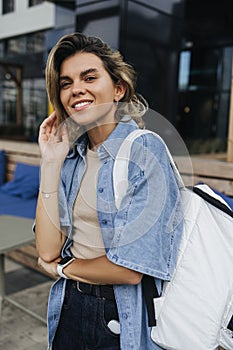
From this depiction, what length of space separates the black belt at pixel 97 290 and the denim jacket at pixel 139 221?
0.03m

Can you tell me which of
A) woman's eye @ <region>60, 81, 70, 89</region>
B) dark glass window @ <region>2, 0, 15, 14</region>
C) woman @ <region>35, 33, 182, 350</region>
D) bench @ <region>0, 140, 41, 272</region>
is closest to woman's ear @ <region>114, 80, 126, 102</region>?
woman @ <region>35, 33, 182, 350</region>

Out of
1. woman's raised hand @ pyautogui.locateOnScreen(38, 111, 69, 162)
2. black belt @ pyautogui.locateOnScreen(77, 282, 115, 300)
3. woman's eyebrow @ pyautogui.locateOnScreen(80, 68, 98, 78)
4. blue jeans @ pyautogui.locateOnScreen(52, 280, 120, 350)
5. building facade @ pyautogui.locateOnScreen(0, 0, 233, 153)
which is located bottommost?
blue jeans @ pyautogui.locateOnScreen(52, 280, 120, 350)

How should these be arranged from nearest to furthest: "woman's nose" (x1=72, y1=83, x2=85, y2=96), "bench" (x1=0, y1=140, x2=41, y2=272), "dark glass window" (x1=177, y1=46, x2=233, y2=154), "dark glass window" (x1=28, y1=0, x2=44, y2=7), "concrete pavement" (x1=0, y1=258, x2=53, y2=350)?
"woman's nose" (x1=72, y1=83, x2=85, y2=96) → "concrete pavement" (x1=0, y1=258, x2=53, y2=350) → "bench" (x1=0, y1=140, x2=41, y2=272) → "dark glass window" (x1=177, y1=46, x2=233, y2=154) → "dark glass window" (x1=28, y1=0, x2=44, y2=7)

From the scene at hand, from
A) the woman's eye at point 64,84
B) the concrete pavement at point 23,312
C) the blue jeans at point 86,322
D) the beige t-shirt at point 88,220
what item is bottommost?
the concrete pavement at point 23,312

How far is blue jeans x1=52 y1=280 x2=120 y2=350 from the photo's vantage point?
2.82ft

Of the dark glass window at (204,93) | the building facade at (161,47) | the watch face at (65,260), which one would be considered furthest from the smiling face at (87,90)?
the dark glass window at (204,93)

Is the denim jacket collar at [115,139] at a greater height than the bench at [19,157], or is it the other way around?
the denim jacket collar at [115,139]

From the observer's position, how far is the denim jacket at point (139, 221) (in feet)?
2.40

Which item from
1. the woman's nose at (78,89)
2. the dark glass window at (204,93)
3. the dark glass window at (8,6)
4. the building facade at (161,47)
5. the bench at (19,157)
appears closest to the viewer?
the woman's nose at (78,89)

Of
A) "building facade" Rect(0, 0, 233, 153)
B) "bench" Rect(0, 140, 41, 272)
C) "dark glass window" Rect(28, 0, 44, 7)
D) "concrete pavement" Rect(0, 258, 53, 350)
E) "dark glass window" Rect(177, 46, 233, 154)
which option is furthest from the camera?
"dark glass window" Rect(28, 0, 44, 7)

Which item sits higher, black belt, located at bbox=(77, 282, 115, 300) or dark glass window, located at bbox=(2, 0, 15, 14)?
dark glass window, located at bbox=(2, 0, 15, 14)

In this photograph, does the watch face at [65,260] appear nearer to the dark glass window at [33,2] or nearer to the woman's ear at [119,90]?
the woman's ear at [119,90]

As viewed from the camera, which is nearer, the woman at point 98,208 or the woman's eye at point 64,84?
the woman at point 98,208

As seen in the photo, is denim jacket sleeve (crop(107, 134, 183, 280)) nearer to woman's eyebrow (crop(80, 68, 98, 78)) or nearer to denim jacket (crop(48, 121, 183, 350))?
denim jacket (crop(48, 121, 183, 350))
